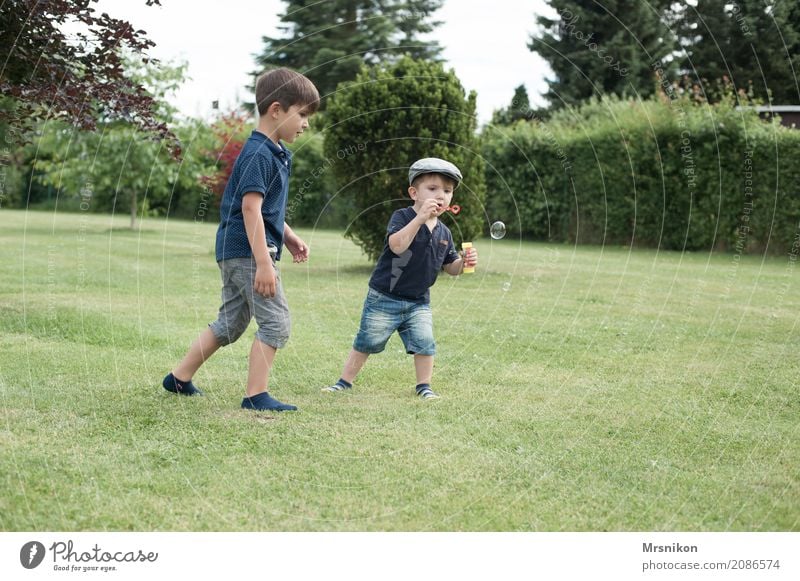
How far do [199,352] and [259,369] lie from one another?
16.8 inches

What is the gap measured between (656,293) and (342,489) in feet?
31.0

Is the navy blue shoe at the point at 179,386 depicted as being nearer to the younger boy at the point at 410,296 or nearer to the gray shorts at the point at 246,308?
the gray shorts at the point at 246,308

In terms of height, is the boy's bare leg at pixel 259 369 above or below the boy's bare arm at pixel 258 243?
below

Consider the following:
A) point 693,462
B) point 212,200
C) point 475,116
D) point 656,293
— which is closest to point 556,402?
point 693,462

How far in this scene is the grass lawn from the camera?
3893 mm

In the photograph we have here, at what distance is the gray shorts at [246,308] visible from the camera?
17.8 feet

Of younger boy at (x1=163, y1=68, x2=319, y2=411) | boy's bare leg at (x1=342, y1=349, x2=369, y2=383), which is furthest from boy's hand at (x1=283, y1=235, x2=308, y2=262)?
boy's bare leg at (x1=342, y1=349, x2=369, y2=383)

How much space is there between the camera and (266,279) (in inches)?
204

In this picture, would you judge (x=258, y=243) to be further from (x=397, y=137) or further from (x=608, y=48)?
(x=608, y=48)

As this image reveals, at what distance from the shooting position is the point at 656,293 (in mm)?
12766

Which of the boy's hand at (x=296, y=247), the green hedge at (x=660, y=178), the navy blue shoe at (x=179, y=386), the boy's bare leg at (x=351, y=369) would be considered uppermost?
the green hedge at (x=660, y=178)

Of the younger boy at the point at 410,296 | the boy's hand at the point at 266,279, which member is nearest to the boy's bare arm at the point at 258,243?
the boy's hand at the point at 266,279

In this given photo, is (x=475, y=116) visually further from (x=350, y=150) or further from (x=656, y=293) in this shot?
(x=656, y=293)

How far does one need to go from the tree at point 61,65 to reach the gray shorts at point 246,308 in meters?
3.28
